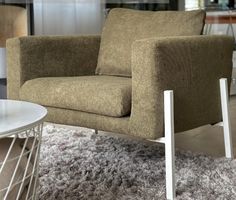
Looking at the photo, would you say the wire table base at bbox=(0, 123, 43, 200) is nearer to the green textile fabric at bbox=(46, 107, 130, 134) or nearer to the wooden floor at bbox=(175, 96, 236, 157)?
the green textile fabric at bbox=(46, 107, 130, 134)

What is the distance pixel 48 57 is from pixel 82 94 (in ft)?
1.64

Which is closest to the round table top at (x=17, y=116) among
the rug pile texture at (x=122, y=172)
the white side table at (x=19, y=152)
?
the white side table at (x=19, y=152)

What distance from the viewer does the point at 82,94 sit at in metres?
2.10

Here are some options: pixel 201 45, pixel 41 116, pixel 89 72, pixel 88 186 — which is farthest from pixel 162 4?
pixel 41 116

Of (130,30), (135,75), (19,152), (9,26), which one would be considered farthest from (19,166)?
(9,26)

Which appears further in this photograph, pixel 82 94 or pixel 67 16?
pixel 67 16

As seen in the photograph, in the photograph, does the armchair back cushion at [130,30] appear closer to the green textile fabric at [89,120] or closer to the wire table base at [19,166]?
the green textile fabric at [89,120]

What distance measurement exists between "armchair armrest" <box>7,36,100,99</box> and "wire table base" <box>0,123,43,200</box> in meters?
1.11

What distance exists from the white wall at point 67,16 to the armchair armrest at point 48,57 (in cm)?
145

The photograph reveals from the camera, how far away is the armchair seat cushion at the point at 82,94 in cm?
198

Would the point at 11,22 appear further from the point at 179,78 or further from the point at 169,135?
the point at 169,135

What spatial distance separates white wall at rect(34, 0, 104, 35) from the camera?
4.04 metres

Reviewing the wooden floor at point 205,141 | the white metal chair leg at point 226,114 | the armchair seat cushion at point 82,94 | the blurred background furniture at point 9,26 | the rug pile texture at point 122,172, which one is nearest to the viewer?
the rug pile texture at point 122,172

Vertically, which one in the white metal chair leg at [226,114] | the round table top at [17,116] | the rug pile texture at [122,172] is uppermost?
the round table top at [17,116]
